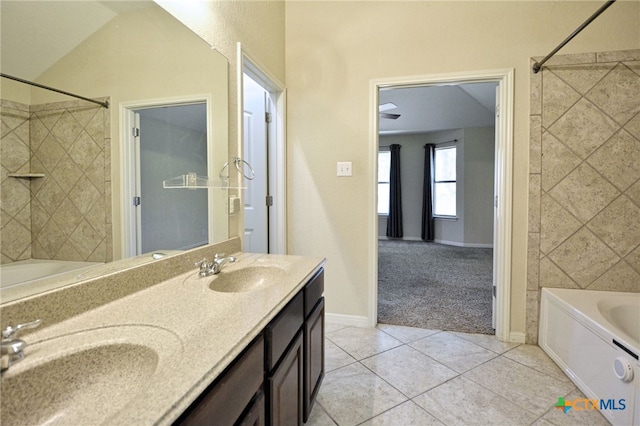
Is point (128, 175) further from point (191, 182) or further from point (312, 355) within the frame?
point (312, 355)

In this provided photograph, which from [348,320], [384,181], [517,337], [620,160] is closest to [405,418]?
[348,320]

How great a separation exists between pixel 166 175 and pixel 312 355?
104 cm

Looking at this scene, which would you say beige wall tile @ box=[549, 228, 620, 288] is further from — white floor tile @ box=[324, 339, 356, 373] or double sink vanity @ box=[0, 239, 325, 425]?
double sink vanity @ box=[0, 239, 325, 425]

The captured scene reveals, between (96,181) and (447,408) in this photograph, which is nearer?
(96,181)

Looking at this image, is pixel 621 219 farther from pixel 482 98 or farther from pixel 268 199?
pixel 482 98

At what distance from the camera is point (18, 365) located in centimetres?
57

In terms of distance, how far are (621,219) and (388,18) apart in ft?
7.19

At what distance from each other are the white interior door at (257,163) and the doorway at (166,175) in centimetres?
84

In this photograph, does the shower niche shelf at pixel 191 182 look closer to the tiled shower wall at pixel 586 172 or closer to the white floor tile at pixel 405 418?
the white floor tile at pixel 405 418

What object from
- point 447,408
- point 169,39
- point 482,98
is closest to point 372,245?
point 447,408

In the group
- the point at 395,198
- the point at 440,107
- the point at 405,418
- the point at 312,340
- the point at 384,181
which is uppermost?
the point at 440,107

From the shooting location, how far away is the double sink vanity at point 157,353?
54 cm

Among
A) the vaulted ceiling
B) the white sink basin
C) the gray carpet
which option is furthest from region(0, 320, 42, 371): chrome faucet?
the vaulted ceiling

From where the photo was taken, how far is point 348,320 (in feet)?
8.06
